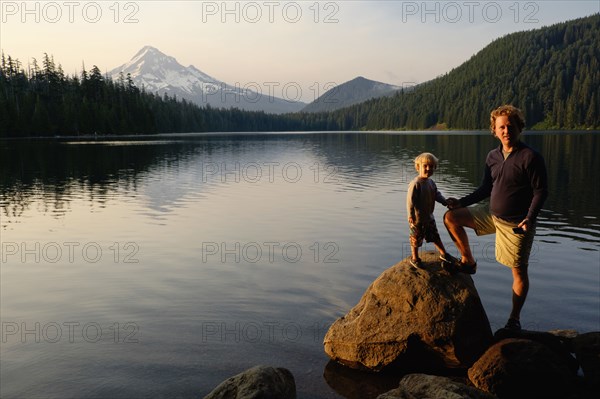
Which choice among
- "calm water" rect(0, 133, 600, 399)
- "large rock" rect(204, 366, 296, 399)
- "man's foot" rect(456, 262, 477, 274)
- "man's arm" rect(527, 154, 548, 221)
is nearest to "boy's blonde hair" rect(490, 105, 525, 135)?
"man's arm" rect(527, 154, 548, 221)

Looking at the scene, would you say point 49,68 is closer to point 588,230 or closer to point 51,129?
point 51,129

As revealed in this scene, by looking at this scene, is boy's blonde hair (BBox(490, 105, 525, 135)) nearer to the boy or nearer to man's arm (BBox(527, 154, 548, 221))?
man's arm (BBox(527, 154, 548, 221))

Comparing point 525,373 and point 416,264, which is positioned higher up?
point 416,264

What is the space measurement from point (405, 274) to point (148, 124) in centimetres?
15696

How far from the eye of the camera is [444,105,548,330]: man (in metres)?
7.34

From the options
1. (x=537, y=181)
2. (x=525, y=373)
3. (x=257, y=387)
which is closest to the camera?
(x=257, y=387)

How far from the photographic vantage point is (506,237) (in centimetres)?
790

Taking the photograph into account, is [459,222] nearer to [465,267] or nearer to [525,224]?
[465,267]

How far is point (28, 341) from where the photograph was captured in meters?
9.71

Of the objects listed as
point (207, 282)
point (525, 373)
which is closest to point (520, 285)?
point (525, 373)

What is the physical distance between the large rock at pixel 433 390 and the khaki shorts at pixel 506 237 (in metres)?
2.29

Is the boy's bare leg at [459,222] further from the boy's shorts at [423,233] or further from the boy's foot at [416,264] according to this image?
the boy's foot at [416,264]

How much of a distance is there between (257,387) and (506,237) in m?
4.88

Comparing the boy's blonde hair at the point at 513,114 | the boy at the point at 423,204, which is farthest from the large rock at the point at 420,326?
the boy's blonde hair at the point at 513,114
